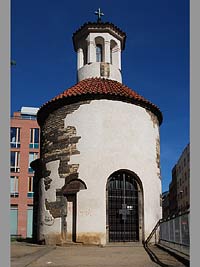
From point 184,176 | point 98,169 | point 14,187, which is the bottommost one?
point 14,187

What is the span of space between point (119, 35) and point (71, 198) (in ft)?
36.7

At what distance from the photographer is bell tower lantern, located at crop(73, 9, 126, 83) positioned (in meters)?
20.8

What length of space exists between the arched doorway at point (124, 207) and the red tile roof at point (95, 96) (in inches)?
146

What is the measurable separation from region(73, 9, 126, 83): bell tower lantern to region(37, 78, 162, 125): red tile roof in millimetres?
1653

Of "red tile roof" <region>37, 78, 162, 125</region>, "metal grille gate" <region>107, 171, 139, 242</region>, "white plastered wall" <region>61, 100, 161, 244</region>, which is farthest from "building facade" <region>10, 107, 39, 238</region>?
"metal grille gate" <region>107, 171, 139, 242</region>

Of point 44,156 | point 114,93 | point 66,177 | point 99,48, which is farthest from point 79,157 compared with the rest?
point 99,48

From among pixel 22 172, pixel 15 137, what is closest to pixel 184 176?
pixel 22 172

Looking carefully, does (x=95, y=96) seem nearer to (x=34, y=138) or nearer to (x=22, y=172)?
(x=22, y=172)

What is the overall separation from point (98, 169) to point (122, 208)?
2.11 metres

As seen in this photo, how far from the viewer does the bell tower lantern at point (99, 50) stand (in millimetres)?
20781

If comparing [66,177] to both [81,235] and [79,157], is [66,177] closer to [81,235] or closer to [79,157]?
[79,157]

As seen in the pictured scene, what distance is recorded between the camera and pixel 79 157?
1625 centimetres

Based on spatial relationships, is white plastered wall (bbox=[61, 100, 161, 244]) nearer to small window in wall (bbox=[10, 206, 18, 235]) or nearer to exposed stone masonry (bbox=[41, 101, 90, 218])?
exposed stone masonry (bbox=[41, 101, 90, 218])

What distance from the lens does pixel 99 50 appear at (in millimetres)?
21938
